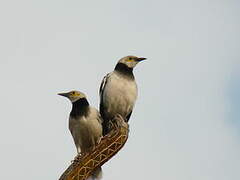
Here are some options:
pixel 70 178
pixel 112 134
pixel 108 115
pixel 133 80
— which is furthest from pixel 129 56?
pixel 70 178

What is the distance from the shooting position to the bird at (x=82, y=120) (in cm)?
1181

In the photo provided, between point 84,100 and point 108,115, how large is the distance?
2.98 feet

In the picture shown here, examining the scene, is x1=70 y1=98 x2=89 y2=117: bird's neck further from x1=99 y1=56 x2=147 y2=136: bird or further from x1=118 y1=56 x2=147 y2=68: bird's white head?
x1=118 y1=56 x2=147 y2=68: bird's white head

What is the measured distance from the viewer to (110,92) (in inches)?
484

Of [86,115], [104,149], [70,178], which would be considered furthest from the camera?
[86,115]

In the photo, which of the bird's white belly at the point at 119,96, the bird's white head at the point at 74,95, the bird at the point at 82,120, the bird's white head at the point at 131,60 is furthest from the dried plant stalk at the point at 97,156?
the bird's white head at the point at 131,60

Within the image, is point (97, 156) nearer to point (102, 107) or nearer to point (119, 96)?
point (119, 96)

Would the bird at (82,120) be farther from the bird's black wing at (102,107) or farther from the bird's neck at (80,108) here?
the bird's black wing at (102,107)

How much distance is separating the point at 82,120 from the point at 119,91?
108cm

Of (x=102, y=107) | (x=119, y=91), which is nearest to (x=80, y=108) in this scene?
(x=102, y=107)

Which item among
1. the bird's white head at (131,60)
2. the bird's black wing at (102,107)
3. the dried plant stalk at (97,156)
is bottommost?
the dried plant stalk at (97,156)

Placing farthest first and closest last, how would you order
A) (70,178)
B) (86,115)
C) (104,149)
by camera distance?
(86,115) → (104,149) → (70,178)

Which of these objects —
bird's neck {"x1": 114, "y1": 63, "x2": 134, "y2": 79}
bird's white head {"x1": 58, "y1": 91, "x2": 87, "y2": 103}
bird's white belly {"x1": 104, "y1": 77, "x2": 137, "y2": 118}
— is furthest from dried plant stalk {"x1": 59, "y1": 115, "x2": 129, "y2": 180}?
bird's neck {"x1": 114, "y1": 63, "x2": 134, "y2": 79}

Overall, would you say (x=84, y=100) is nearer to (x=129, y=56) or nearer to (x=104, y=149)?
(x=129, y=56)
